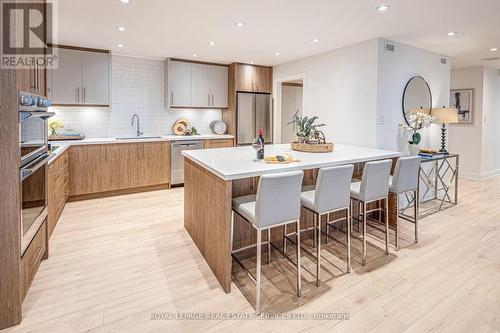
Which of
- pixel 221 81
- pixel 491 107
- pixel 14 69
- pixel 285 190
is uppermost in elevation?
pixel 221 81

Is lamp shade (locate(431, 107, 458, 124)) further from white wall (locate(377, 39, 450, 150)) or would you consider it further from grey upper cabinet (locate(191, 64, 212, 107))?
grey upper cabinet (locate(191, 64, 212, 107))

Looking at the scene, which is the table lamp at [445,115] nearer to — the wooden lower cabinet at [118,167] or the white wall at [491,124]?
the white wall at [491,124]

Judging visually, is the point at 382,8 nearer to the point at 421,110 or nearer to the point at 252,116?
the point at 421,110

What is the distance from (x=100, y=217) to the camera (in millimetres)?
3994

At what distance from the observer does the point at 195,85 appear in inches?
228

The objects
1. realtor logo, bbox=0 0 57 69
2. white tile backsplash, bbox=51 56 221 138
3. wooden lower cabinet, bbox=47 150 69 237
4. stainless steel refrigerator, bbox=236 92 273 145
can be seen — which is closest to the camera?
realtor logo, bbox=0 0 57 69

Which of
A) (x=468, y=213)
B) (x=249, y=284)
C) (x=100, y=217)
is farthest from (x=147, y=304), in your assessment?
(x=468, y=213)

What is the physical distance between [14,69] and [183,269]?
6.24ft

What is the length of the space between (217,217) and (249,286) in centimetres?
60

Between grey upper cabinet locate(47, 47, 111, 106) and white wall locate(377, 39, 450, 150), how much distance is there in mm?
4226

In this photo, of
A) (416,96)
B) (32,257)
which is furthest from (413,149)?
(32,257)

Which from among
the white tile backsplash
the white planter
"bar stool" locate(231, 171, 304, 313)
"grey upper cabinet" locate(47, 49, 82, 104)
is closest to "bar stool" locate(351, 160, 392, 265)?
"bar stool" locate(231, 171, 304, 313)

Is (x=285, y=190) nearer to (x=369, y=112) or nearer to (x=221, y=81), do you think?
(x=369, y=112)

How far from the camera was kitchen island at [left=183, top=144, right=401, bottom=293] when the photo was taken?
228 cm
